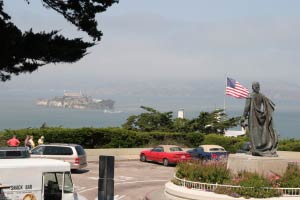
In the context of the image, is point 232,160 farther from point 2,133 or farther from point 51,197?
point 2,133

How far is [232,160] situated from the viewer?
20312mm

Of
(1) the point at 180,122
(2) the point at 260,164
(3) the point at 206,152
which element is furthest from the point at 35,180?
(1) the point at 180,122

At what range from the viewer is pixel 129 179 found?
91.0 feet

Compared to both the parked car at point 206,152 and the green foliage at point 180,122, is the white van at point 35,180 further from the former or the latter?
the green foliage at point 180,122

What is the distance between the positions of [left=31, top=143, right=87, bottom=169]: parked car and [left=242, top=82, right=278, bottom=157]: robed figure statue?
10.9 m

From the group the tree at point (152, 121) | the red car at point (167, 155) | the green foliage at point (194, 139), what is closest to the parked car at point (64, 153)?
the red car at point (167, 155)

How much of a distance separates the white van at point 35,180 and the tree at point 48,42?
127 inches

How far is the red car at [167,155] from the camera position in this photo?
34688 mm

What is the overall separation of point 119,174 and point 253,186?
42.7 ft

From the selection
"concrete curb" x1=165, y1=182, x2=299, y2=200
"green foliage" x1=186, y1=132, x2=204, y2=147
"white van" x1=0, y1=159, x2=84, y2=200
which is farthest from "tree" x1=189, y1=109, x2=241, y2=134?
"white van" x1=0, y1=159, x2=84, y2=200

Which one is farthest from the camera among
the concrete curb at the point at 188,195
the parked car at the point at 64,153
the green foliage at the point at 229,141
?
the green foliage at the point at 229,141

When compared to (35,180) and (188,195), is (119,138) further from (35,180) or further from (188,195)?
(35,180)

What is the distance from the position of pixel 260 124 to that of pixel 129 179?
30.8 ft

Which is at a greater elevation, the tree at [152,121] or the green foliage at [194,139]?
the tree at [152,121]
